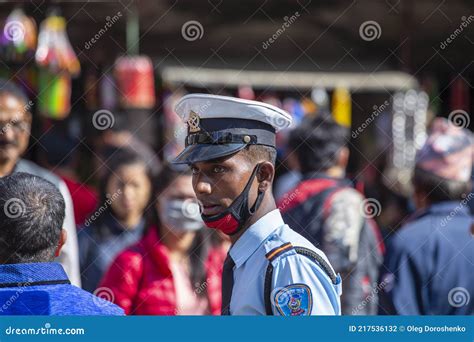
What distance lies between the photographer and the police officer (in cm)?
288

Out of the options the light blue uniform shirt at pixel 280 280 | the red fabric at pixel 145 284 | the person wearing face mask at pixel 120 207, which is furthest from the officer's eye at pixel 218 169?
the person wearing face mask at pixel 120 207

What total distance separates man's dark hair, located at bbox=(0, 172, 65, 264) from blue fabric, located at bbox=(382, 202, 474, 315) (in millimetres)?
1851

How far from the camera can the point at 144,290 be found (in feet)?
14.5

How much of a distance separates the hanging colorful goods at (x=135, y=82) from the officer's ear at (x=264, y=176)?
4.31 m

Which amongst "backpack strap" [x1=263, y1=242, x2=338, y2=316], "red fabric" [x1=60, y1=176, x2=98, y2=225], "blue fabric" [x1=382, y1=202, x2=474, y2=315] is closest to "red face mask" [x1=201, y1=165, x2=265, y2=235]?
→ "backpack strap" [x1=263, y1=242, x2=338, y2=316]

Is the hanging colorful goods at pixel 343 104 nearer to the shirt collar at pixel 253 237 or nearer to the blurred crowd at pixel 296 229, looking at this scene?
the blurred crowd at pixel 296 229

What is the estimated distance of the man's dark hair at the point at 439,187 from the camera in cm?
450

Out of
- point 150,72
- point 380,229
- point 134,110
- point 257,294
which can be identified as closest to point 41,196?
point 257,294

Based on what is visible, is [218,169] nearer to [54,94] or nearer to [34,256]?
[34,256]

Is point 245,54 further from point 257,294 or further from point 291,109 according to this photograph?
point 257,294

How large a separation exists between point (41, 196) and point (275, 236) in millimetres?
698

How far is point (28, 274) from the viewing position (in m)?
2.80

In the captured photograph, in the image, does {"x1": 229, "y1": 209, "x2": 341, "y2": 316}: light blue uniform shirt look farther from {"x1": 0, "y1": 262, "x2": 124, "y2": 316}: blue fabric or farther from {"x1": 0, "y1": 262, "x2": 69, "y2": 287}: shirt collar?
{"x1": 0, "y1": 262, "x2": 69, "y2": 287}: shirt collar

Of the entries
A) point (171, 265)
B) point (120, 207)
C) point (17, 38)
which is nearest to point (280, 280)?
point (171, 265)
